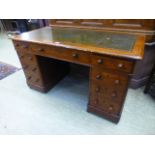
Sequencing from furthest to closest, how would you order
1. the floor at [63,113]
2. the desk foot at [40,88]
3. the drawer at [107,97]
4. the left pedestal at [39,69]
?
the desk foot at [40,88], the left pedestal at [39,69], the floor at [63,113], the drawer at [107,97]

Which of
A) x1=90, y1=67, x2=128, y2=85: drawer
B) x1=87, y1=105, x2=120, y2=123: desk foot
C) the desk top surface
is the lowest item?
x1=87, y1=105, x2=120, y2=123: desk foot

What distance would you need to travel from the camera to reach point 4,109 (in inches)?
66.2

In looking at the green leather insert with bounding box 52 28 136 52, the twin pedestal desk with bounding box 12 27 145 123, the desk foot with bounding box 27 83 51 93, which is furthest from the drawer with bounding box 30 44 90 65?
the desk foot with bounding box 27 83 51 93

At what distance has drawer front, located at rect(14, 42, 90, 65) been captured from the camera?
1.19 metres

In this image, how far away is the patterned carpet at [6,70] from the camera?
2.38m

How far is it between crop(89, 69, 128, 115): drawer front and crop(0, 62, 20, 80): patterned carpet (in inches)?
69.6

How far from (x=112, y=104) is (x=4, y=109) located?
4.54 ft

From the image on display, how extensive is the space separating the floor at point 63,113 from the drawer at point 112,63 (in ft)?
2.30

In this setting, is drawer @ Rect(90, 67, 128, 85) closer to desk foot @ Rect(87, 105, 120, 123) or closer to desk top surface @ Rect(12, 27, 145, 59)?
desk top surface @ Rect(12, 27, 145, 59)

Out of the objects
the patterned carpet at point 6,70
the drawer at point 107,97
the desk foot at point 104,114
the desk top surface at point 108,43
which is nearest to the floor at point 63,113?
the desk foot at point 104,114

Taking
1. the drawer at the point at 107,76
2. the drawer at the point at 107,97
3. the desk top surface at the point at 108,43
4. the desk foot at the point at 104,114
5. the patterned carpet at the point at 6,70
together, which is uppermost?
the desk top surface at the point at 108,43

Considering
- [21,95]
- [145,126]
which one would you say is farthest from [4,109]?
[145,126]

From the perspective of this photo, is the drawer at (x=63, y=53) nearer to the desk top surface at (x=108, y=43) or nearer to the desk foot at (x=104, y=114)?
the desk top surface at (x=108, y=43)
